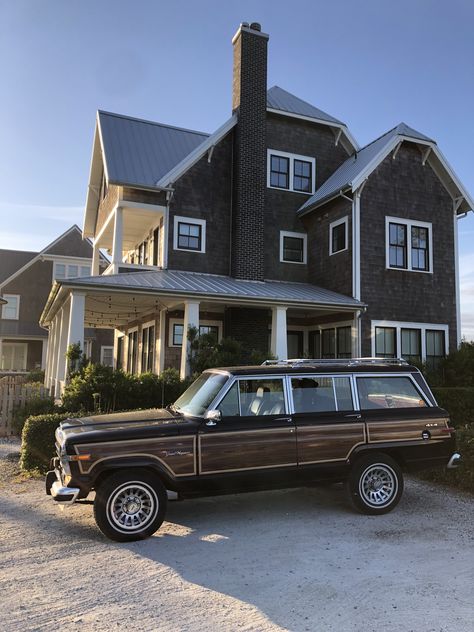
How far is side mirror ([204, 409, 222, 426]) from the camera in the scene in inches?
228

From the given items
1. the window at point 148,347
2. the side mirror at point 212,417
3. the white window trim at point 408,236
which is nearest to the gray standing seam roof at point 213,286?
the white window trim at point 408,236

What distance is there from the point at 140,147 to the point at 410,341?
11.9 meters

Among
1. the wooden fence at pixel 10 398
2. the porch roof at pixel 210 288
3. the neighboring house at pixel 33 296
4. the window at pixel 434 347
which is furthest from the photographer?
the neighboring house at pixel 33 296

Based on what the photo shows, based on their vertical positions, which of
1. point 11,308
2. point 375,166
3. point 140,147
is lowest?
point 11,308

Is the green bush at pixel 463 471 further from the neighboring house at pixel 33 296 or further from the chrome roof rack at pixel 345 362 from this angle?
the neighboring house at pixel 33 296

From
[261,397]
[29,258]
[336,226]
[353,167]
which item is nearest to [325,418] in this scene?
[261,397]

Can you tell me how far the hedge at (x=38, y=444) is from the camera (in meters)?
8.97

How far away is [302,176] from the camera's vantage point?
19.8 metres

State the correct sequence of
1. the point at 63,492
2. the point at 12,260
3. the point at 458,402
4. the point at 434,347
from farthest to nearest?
the point at 12,260, the point at 434,347, the point at 458,402, the point at 63,492

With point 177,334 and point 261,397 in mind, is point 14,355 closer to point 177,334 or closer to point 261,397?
point 177,334

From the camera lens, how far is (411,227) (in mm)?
17984

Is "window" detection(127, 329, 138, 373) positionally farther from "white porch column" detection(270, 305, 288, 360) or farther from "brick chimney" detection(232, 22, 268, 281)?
"white porch column" detection(270, 305, 288, 360)

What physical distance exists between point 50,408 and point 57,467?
21.3ft

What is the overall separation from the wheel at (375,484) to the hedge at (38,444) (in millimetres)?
5266
